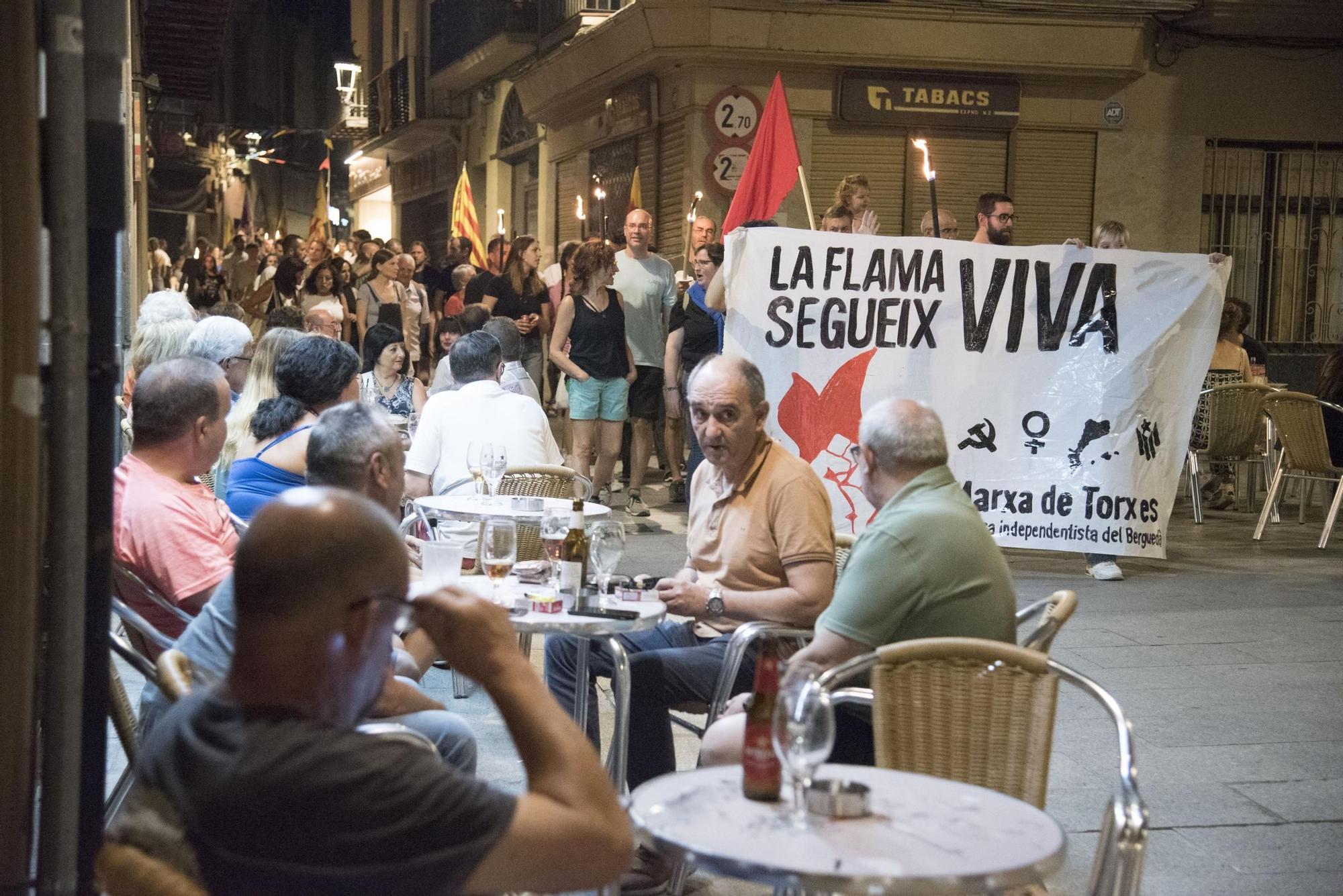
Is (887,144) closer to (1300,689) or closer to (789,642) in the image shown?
(1300,689)

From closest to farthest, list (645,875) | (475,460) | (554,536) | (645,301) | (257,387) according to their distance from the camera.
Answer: (645,875) < (554,536) < (257,387) < (475,460) < (645,301)

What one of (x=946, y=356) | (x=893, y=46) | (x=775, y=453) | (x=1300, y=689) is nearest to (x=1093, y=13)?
(x=893, y=46)

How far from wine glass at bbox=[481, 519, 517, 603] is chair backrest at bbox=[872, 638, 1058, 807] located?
136 centimetres

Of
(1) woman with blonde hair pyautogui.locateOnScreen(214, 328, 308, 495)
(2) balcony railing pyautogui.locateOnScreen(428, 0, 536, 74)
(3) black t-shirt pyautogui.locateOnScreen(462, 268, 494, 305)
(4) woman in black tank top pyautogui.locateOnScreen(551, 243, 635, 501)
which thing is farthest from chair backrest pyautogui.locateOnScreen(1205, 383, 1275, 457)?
(2) balcony railing pyautogui.locateOnScreen(428, 0, 536, 74)

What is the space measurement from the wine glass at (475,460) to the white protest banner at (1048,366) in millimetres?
2359

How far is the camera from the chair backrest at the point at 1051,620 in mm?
3717

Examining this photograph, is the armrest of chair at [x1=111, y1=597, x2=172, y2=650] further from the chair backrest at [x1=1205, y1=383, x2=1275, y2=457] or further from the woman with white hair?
the chair backrest at [x1=1205, y1=383, x2=1275, y2=457]

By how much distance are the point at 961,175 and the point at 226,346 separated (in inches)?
498

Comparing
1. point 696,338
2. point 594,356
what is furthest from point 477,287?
point 696,338

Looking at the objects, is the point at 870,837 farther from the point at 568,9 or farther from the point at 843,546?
the point at 568,9

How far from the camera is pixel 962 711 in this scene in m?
3.42

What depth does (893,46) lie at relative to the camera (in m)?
17.6

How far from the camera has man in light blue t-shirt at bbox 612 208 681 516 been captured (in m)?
11.9

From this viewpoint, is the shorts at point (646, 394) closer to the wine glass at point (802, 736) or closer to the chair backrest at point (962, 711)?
the chair backrest at point (962, 711)
